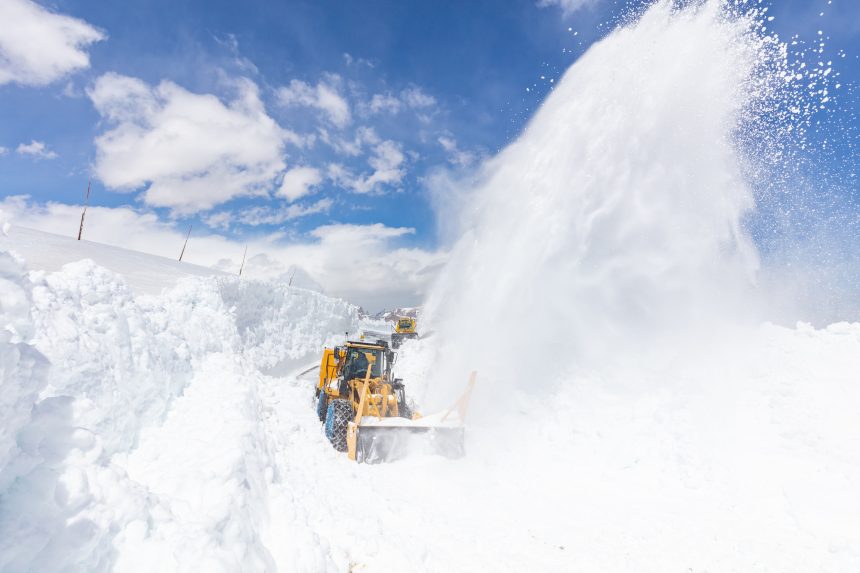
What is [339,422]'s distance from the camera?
10164 mm

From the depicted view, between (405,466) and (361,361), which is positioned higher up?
(361,361)

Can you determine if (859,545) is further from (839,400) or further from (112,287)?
(112,287)

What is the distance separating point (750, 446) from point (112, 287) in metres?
12.6

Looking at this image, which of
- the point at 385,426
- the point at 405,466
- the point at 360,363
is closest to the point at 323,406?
the point at 360,363

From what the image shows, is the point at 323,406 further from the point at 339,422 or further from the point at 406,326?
the point at 406,326

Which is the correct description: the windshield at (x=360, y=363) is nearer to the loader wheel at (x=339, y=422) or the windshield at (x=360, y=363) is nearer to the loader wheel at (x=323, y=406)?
the loader wheel at (x=323, y=406)

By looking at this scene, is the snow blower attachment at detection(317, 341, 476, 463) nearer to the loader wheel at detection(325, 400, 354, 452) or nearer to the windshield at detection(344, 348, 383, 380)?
the loader wheel at detection(325, 400, 354, 452)

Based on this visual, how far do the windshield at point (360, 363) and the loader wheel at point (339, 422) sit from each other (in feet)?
6.15

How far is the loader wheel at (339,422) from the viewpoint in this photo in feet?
33.2

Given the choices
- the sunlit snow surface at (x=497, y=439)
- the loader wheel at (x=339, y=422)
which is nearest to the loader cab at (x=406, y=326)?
the sunlit snow surface at (x=497, y=439)

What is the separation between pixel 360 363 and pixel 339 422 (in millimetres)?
2710

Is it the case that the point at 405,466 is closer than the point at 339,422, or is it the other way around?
the point at 405,466

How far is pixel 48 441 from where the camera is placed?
11.8 ft

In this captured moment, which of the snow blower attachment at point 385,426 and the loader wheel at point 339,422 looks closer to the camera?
the snow blower attachment at point 385,426
